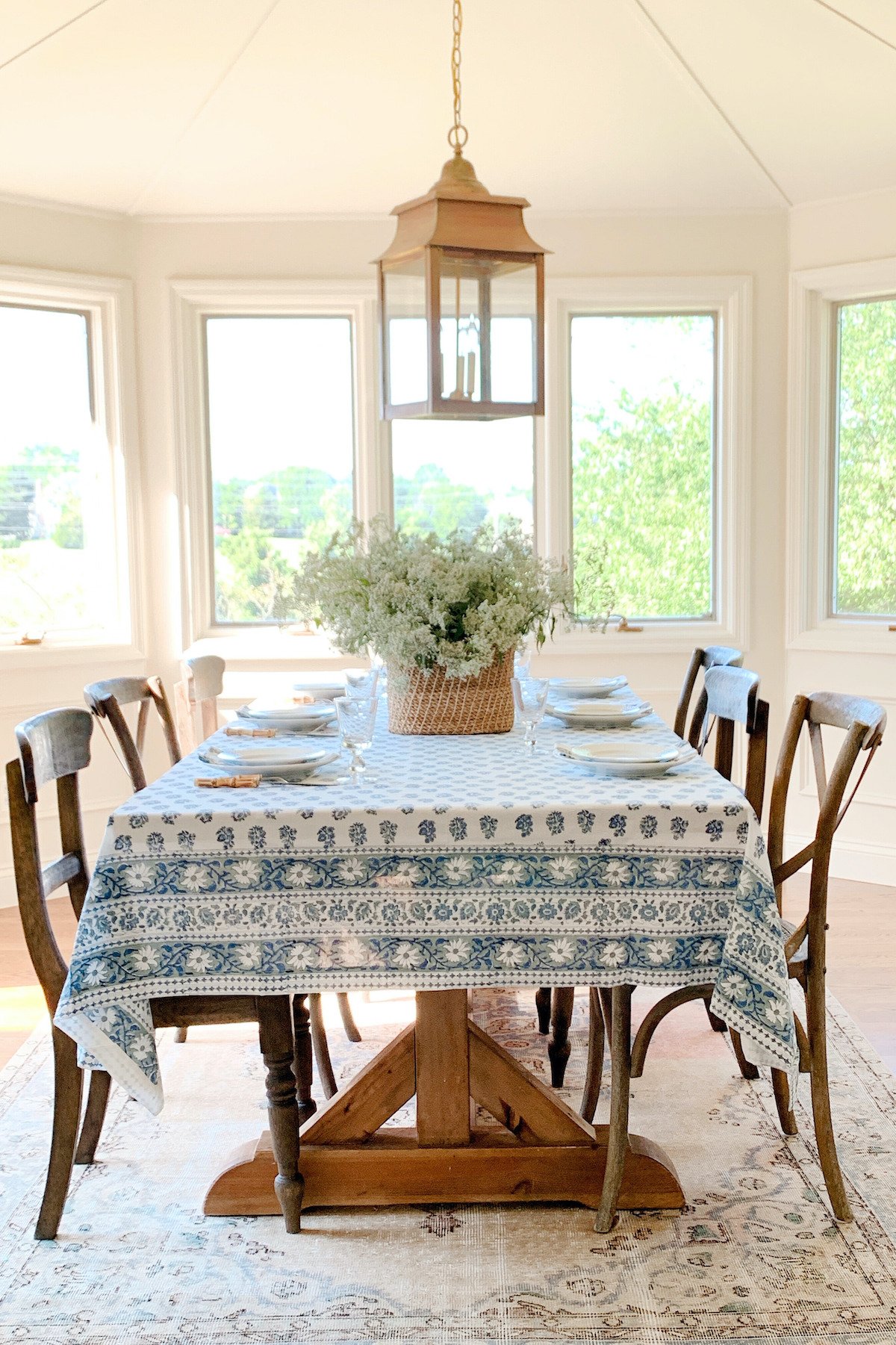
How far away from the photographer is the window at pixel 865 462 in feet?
15.5

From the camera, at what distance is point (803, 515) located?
4.83 m

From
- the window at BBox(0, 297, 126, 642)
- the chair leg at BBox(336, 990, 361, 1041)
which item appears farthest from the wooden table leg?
Answer: the window at BBox(0, 297, 126, 642)

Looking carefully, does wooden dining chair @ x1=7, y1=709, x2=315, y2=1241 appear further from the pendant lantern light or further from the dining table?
the pendant lantern light

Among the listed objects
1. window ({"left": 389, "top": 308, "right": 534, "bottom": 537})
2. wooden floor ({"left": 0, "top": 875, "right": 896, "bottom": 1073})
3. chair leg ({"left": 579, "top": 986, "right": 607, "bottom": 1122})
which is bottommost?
wooden floor ({"left": 0, "top": 875, "right": 896, "bottom": 1073})

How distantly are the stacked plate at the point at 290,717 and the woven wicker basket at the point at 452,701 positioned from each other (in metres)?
0.17

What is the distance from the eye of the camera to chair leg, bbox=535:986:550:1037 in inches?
127

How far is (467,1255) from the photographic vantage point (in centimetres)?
221

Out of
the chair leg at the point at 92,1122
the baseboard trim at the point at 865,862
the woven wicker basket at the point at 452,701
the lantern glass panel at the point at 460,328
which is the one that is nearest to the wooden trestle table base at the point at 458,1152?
the chair leg at the point at 92,1122

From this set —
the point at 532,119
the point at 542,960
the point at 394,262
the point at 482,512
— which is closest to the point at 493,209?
the point at 394,262

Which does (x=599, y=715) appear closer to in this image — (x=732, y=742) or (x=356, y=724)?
(x=732, y=742)

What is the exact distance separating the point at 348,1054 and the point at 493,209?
6.60 ft

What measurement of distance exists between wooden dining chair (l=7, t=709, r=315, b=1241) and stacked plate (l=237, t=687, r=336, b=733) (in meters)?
0.54

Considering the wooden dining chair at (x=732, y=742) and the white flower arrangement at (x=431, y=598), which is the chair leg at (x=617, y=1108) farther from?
the white flower arrangement at (x=431, y=598)

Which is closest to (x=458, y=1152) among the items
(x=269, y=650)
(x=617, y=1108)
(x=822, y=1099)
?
(x=617, y=1108)
